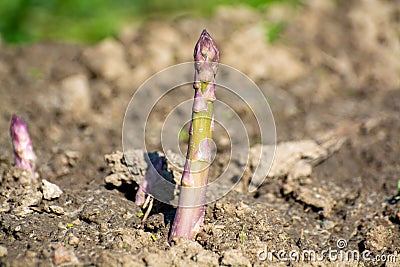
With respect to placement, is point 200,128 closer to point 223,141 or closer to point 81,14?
point 223,141

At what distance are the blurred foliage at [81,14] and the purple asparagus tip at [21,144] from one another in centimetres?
271

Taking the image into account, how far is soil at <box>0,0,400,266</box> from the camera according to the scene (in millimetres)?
3094

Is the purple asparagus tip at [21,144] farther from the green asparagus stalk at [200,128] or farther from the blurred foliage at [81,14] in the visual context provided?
the blurred foliage at [81,14]

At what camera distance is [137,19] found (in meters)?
6.59

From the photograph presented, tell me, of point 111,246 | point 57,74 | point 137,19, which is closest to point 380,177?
point 111,246

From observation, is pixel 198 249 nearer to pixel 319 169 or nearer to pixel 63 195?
pixel 63 195

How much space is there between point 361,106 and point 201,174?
8.66 feet

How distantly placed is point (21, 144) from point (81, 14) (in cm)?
340

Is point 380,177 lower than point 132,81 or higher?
lower
